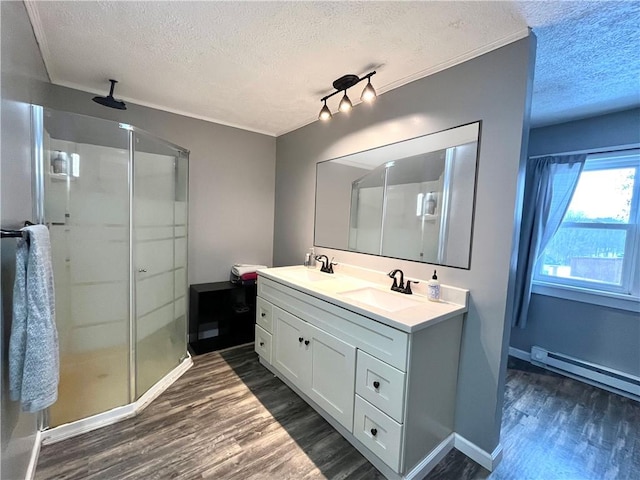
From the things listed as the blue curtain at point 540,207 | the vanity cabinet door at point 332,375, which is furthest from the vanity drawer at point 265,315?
the blue curtain at point 540,207

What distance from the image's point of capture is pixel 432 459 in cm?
151

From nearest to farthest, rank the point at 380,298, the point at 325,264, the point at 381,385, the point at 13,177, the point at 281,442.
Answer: the point at 13,177 < the point at 381,385 < the point at 281,442 < the point at 380,298 < the point at 325,264

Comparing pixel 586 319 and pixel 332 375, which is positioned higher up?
Answer: pixel 586 319

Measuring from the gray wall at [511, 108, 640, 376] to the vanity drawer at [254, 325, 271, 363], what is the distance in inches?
98.9

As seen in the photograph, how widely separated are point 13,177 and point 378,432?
206cm

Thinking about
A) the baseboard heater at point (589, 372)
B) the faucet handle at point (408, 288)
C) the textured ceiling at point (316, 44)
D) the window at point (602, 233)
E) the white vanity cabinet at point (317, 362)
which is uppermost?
the textured ceiling at point (316, 44)

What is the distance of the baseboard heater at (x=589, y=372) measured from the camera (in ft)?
7.30

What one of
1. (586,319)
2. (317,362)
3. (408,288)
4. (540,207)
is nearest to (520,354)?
(586,319)

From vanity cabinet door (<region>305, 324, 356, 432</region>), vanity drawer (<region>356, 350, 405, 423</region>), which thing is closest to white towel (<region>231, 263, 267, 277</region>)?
vanity cabinet door (<region>305, 324, 356, 432</region>)

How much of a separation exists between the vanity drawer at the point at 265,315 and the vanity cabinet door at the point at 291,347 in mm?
68

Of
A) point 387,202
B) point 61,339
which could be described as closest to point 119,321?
point 61,339

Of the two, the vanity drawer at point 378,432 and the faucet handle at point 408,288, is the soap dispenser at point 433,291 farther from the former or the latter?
the vanity drawer at point 378,432

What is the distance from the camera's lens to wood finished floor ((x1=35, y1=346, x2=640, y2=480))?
147cm

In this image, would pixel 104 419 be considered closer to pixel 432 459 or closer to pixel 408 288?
pixel 432 459
